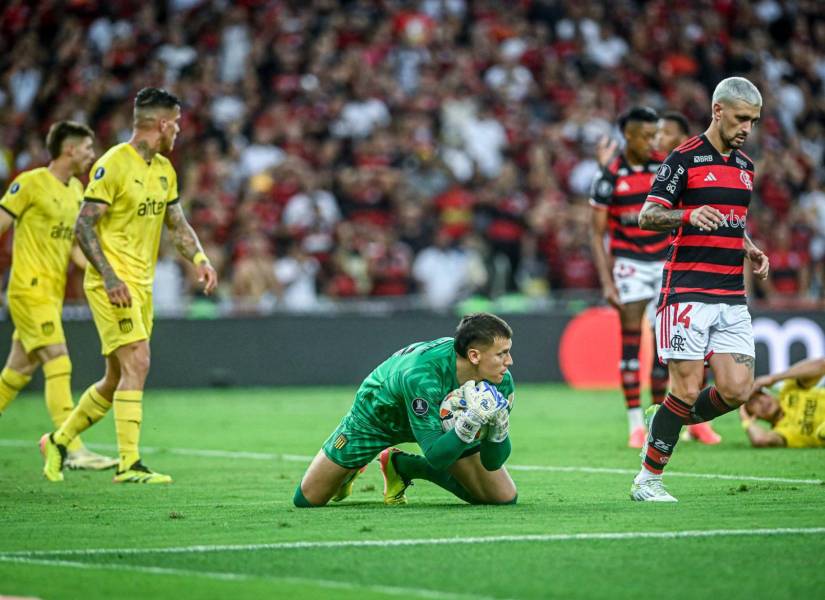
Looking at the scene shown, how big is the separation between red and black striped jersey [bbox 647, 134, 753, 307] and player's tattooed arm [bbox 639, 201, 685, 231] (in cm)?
5

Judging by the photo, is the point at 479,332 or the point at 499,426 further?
the point at 479,332

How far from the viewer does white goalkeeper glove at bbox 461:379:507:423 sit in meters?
6.88

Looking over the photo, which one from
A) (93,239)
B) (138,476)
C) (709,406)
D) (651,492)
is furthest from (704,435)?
(93,239)

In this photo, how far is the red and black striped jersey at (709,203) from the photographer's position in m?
7.66

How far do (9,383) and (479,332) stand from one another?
5235 millimetres

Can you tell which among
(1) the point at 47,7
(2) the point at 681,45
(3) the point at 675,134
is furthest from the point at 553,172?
(3) the point at 675,134

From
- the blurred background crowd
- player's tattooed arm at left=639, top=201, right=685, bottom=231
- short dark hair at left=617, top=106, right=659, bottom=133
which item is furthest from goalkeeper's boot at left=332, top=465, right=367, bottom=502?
the blurred background crowd

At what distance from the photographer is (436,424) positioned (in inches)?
280

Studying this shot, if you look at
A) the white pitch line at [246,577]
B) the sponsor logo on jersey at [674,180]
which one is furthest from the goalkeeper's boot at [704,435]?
the white pitch line at [246,577]

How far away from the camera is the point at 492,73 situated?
81.0ft

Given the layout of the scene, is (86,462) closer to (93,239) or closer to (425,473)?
(93,239)

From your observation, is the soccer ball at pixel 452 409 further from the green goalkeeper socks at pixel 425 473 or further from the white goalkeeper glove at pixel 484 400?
the green goalkeeper socks at pixel 425 473

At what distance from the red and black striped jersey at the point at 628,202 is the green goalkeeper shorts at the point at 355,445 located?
16.4 ft

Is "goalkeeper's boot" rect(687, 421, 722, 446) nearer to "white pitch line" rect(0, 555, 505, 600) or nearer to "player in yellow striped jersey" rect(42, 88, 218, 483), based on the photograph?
"player in yellow striped jersey" rect(42, 88, 218, 483)
